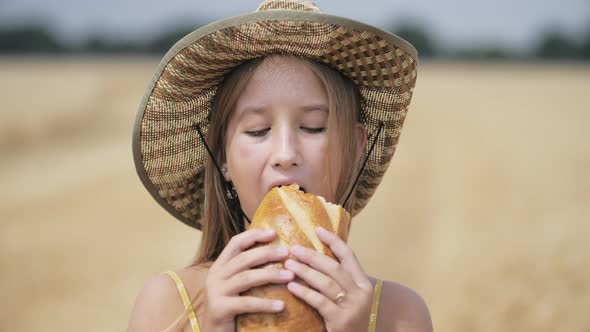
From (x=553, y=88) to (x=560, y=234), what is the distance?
26870mm

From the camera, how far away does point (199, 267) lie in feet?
10.1

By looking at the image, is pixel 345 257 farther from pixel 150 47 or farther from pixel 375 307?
pixel 150 47

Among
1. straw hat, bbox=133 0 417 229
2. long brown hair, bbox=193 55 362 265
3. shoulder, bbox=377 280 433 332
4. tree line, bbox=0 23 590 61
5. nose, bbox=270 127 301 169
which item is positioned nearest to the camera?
nose, bbox=270 127 301 169

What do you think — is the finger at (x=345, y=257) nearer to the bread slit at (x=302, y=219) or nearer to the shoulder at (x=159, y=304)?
the bread slit at (x=302, y=219)

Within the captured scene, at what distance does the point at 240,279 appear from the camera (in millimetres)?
2275

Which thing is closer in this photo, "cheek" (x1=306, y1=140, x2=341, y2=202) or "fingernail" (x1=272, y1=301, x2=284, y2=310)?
"fingernail" (x1=272, y1=301, x2=284, y2=310)

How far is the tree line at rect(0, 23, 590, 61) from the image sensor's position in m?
74.6

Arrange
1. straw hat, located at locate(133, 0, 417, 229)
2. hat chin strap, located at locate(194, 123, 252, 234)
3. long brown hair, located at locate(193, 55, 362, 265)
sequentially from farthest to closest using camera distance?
1. hat chin strap, located at locate(194, 123, 252, 234)
2. long brown hair, located at locate(193, 55, 362, 265)
3. straw hat, located at locate(133, 0, 417, 229)

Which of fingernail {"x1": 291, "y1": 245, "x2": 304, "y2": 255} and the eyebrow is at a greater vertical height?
the eyebrow

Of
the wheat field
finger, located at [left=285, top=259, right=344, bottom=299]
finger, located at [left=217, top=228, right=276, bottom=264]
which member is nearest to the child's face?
finger, located at [left=217, top=228, right=276, bottom=264]

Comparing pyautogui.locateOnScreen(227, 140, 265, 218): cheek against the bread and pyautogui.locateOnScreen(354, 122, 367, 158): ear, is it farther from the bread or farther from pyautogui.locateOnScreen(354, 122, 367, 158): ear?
pyautogui.locateOnScreen(354, 122, 367, 158): ear

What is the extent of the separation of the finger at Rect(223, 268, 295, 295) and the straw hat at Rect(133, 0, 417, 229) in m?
0.97

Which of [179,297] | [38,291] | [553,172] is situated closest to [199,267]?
[179,297]

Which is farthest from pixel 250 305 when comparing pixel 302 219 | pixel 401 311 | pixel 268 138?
pixel 401 311
